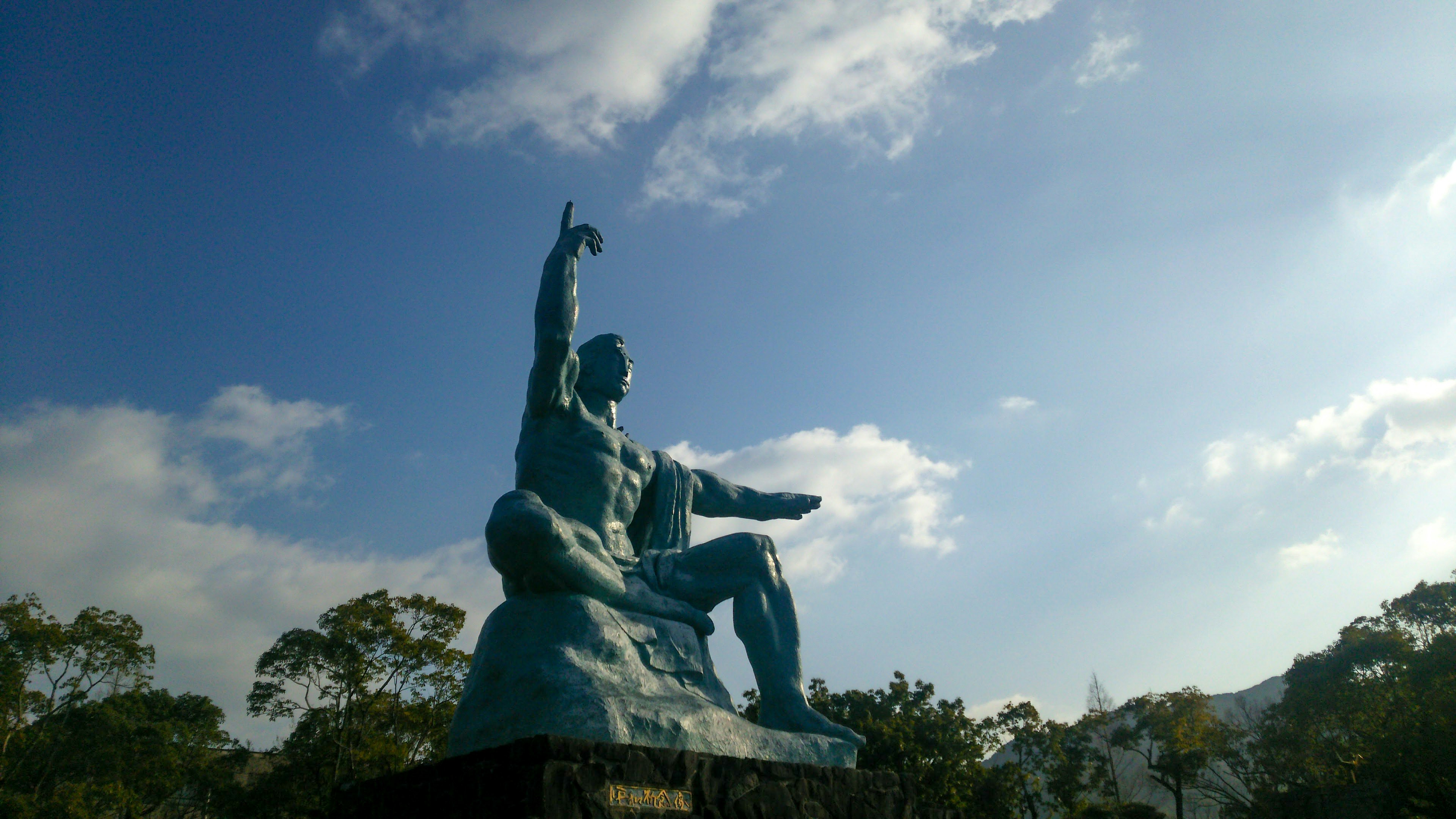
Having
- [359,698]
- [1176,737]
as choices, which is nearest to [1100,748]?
[1176,737]

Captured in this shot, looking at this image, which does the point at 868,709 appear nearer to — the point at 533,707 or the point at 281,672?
the point at 281,672

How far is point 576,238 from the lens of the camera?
564 centimetres

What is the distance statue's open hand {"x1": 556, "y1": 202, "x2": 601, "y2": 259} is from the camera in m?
5.60

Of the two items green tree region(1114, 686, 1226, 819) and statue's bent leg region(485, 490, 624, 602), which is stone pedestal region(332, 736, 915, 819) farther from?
green tree region(1114, 686, 1226, 819)

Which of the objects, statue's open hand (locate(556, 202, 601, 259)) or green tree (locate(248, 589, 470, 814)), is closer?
statue's open hand (locate(556, 202, 601, 259))

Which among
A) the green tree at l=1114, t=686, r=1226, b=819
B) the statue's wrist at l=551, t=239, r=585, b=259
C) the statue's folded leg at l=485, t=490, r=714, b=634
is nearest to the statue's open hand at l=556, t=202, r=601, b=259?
the statue's wrist at l=551, t=239, r=585, b=259

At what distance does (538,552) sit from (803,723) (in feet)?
6.39

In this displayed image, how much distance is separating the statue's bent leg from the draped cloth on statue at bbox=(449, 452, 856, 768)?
0.26ft

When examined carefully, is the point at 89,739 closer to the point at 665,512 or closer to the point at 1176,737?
the point at 665,512

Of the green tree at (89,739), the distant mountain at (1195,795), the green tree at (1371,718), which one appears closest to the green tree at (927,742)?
the distant mountain at (1195,795)

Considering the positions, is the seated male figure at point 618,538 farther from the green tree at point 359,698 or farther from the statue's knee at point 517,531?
the green tree at point 359,698

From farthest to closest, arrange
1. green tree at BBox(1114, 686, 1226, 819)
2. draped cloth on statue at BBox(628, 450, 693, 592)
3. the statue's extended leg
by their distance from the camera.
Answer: green tree at BBox(1114, 686, 1226, 819), draped cloth on statue at BBox(628, 450, 693, 592), the statue's extended leg

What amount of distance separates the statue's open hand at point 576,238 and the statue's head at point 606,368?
866mm

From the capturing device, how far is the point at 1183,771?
29359mm
